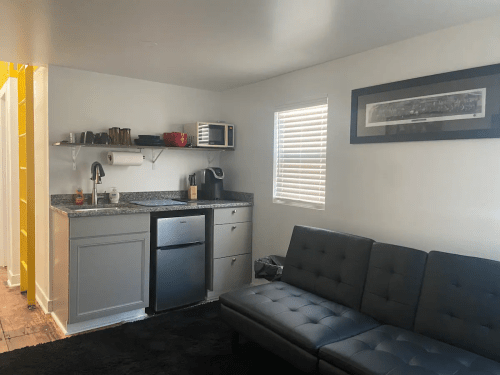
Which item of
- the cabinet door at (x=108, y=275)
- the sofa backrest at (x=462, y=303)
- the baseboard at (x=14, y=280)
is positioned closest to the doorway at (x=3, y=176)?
the baseboard at (x=14, y=280)

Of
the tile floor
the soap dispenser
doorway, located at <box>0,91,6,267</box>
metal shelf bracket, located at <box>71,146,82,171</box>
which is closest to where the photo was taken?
the tile floor

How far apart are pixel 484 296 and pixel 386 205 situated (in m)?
0.93

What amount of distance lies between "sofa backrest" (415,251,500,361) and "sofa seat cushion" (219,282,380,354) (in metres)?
0.35

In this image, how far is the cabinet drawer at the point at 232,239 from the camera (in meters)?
3.79

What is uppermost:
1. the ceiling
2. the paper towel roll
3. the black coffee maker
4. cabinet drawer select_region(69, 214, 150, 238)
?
the ceiling

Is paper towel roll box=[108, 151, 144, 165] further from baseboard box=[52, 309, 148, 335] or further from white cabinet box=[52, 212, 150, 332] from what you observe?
baseboard box=[52, 309, 148, 335]

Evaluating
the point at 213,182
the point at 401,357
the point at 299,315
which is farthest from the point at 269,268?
the point at 401,357

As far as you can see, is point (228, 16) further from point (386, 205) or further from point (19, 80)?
point (19, 80)

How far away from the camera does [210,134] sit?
13.4 ft

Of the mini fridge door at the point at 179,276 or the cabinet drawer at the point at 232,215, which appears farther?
the cabinet drawer at the point at 232,215

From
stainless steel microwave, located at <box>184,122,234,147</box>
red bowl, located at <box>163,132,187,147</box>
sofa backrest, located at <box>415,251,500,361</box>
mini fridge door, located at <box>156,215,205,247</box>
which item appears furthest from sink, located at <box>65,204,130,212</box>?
sofa backrest, located at <box>415,251,500,361</box>

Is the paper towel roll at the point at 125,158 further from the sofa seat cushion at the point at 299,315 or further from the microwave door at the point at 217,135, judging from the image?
the sofa seat cushion at the point at 299,315

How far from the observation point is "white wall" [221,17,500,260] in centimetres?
228

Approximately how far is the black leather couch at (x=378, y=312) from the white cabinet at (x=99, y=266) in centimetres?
99
